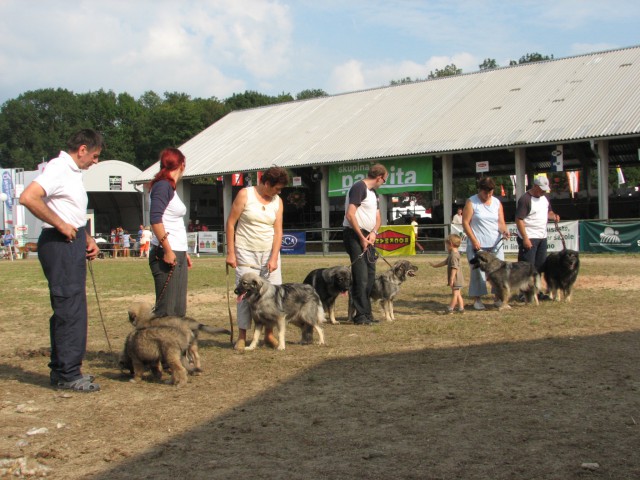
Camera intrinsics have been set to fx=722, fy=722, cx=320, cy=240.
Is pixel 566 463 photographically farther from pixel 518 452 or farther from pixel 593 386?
pixel 593 386

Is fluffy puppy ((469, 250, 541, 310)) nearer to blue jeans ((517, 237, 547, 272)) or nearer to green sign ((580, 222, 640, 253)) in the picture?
blue jeans ((517, 237, 547, 272))

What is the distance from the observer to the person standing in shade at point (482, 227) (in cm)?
1081

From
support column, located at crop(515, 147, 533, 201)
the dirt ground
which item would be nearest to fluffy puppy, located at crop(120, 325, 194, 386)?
the dirt ground

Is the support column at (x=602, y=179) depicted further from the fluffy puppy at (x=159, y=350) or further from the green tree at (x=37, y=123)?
the green tree at (x=37, y=123)

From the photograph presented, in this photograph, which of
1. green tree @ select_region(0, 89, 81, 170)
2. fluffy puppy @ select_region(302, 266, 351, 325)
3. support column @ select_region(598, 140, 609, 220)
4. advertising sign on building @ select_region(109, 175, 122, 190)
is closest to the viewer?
fluffy puppy @ select_region(302, 266, 351, 325)

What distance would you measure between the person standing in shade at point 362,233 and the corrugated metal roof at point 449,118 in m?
18.6

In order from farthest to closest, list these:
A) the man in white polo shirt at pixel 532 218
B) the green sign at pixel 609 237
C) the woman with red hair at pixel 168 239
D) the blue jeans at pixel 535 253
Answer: the green sign at pixel 609 237, the blue jeans at pixel 535 253, the man in white polo shirt at pixel 532 218, the woman with red hair at pixel 168 239

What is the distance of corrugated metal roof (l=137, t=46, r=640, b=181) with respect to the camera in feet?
90.7

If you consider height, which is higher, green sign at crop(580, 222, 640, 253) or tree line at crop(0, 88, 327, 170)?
tree line at crop(0, 88, 327, 170)

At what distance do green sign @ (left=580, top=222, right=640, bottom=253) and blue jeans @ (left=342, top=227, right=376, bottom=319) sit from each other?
628 inches

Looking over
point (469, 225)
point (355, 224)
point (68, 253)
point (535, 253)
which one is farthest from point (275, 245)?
point (535, 253)

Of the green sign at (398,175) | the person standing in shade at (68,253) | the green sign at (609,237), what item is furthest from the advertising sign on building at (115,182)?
the person standing in shade at (68,253)

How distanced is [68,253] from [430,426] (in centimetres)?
322

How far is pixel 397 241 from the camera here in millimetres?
27953
